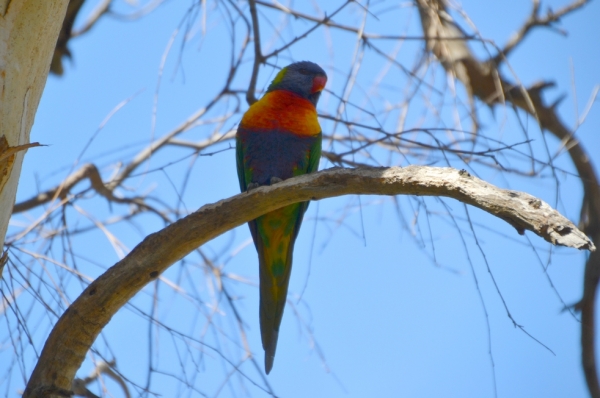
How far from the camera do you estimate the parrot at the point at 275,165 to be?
2.93 meters

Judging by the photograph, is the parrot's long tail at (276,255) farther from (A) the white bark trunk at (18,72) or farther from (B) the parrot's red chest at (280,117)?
(A) the white bark trunk at (18,72)

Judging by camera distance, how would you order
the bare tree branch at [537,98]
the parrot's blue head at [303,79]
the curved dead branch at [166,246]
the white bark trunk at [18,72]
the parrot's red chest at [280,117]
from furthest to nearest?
the parrot's blue head at [303,79]
the parrot's red chest at [280,117]
the bare tree branch at [537,98]
the curved dead branch at [166,246]
the white bark trunk at [18,72]

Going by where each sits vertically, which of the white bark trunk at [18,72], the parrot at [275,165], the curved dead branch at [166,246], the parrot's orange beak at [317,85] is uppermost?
the parrot's orange beak at [317,85]

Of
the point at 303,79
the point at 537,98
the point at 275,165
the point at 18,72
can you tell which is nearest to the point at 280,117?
the point at 275,165

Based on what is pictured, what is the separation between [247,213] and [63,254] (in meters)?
1.15

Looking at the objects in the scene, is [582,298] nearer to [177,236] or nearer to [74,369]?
[177,236]

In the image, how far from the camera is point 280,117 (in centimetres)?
335

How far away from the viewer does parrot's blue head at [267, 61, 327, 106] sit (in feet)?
12.4

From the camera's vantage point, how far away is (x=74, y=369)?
197 centimetres

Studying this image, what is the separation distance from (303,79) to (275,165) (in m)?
0.90

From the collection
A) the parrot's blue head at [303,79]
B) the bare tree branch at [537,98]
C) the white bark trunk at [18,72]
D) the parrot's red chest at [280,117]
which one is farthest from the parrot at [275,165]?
the white bark trunk at [18,72]

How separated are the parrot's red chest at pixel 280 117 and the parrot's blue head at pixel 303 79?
0.31 metres

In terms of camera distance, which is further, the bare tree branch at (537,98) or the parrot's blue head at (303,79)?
the parrot's blue head at (303,79)

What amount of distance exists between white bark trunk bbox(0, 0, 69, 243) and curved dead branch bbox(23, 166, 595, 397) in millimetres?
388
